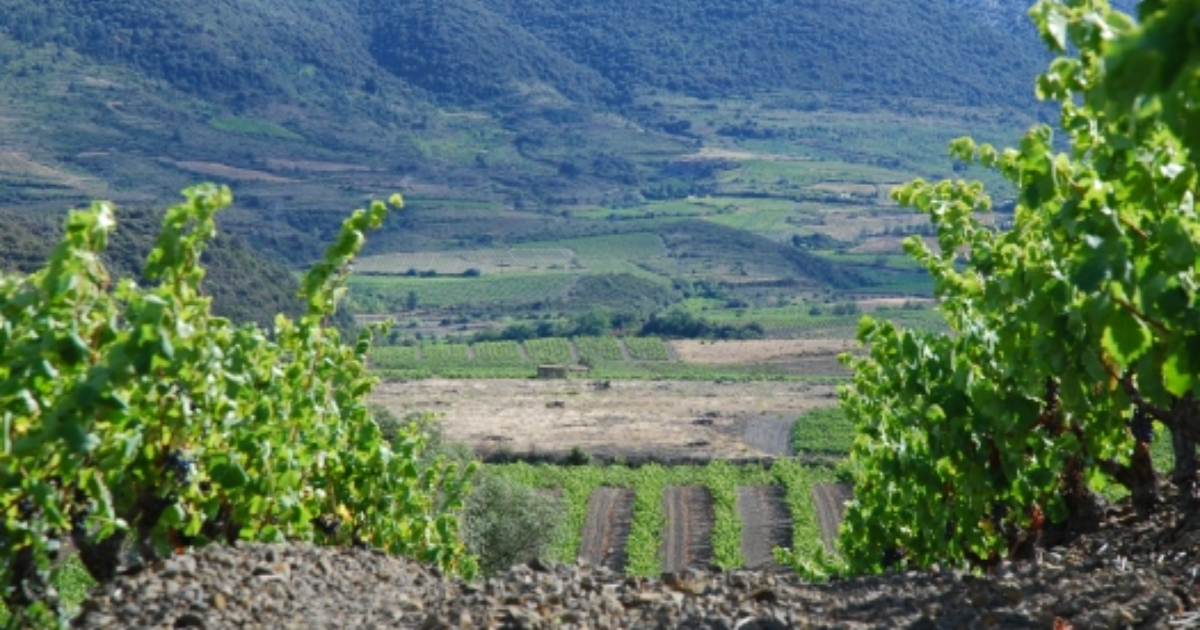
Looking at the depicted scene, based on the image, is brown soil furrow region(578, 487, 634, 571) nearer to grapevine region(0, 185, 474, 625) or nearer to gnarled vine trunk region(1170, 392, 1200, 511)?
grapevine region(0, 185, 474, 625)

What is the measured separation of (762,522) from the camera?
50.2 metres

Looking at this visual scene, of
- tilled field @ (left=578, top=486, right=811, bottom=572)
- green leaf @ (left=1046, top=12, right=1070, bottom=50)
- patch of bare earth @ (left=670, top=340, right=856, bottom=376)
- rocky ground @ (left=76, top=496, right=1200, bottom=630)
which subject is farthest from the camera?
patch of bare earth @ (left=670, top=340, right=856, bottom=376)

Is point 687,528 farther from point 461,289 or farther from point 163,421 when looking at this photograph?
point 461,289

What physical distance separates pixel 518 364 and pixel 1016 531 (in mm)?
104671

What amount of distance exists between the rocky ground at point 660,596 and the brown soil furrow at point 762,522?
1246 inches

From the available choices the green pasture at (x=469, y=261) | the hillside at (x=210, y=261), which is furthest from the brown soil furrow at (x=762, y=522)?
the green pasture at (x=469, y=261)

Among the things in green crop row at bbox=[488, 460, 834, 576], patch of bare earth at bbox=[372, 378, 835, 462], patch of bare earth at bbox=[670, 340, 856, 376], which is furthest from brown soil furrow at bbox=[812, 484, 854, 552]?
patch of bare earth at bbox=[670, 340, 856, 376]

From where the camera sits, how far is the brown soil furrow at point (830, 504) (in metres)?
47.9

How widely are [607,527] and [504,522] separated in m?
13.9

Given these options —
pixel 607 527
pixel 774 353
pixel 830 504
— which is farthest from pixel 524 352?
pixel 607 527

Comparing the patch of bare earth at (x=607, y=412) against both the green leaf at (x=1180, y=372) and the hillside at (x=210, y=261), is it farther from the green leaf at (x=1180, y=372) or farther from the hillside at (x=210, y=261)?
the green leaf at (x=1180, y=372)

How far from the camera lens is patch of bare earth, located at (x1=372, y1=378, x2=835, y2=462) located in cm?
7025

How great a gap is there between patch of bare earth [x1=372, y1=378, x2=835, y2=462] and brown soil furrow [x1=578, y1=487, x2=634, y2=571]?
10340mm

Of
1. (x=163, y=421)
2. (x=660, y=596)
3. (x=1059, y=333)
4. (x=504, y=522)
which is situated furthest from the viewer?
(x=504, y=522)
